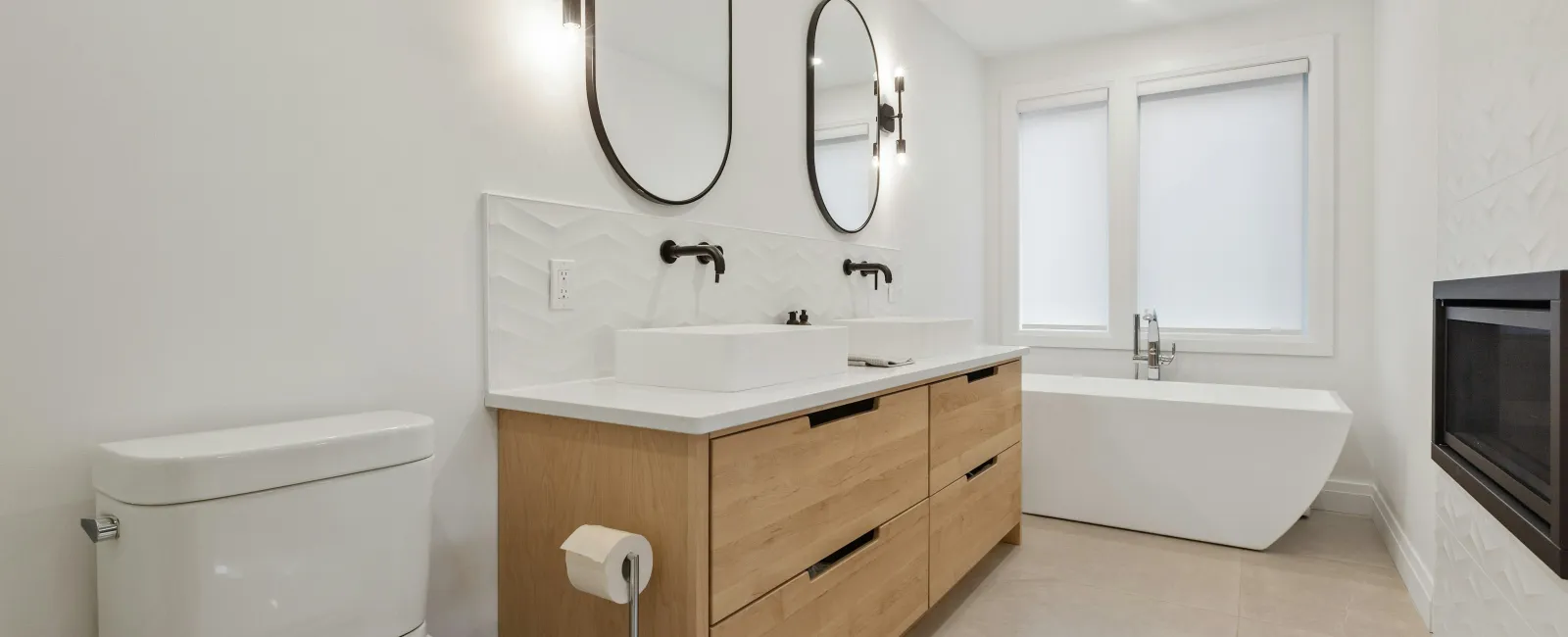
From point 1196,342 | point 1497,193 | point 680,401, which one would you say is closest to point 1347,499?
point 1196,342

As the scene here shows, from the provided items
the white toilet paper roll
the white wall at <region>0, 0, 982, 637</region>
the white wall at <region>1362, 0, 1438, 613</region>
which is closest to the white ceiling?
the white wall at <region>1362, 0, 1438, 613</region>

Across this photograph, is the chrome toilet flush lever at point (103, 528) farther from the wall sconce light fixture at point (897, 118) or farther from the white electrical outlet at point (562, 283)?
the wall sconce light fixture at point (897, 118)

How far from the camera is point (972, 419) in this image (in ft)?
7.63

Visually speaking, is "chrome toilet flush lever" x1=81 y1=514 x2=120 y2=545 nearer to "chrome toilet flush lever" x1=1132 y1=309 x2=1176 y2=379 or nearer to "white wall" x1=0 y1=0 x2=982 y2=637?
"white wall" x1=0 y1=0 x2=982 y2=637

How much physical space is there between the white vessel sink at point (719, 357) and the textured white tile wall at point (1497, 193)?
1.31 meters

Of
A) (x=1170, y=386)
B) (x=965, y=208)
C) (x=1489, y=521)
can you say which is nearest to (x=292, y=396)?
(x=1489, y=521)

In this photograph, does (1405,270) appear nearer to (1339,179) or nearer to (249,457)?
(1339,179)

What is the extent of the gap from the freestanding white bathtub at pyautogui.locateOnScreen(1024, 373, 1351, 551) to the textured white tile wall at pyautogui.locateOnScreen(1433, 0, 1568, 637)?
0.78 metres

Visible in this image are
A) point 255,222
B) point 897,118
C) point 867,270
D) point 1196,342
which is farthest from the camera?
point 1196,342

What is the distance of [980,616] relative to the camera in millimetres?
2297

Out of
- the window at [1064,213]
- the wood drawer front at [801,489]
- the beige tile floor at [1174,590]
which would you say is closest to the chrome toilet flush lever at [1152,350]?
the window at [1064,213]

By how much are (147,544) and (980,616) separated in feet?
6.63

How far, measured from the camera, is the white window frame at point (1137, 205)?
3.43m

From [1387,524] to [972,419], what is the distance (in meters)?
1.87
